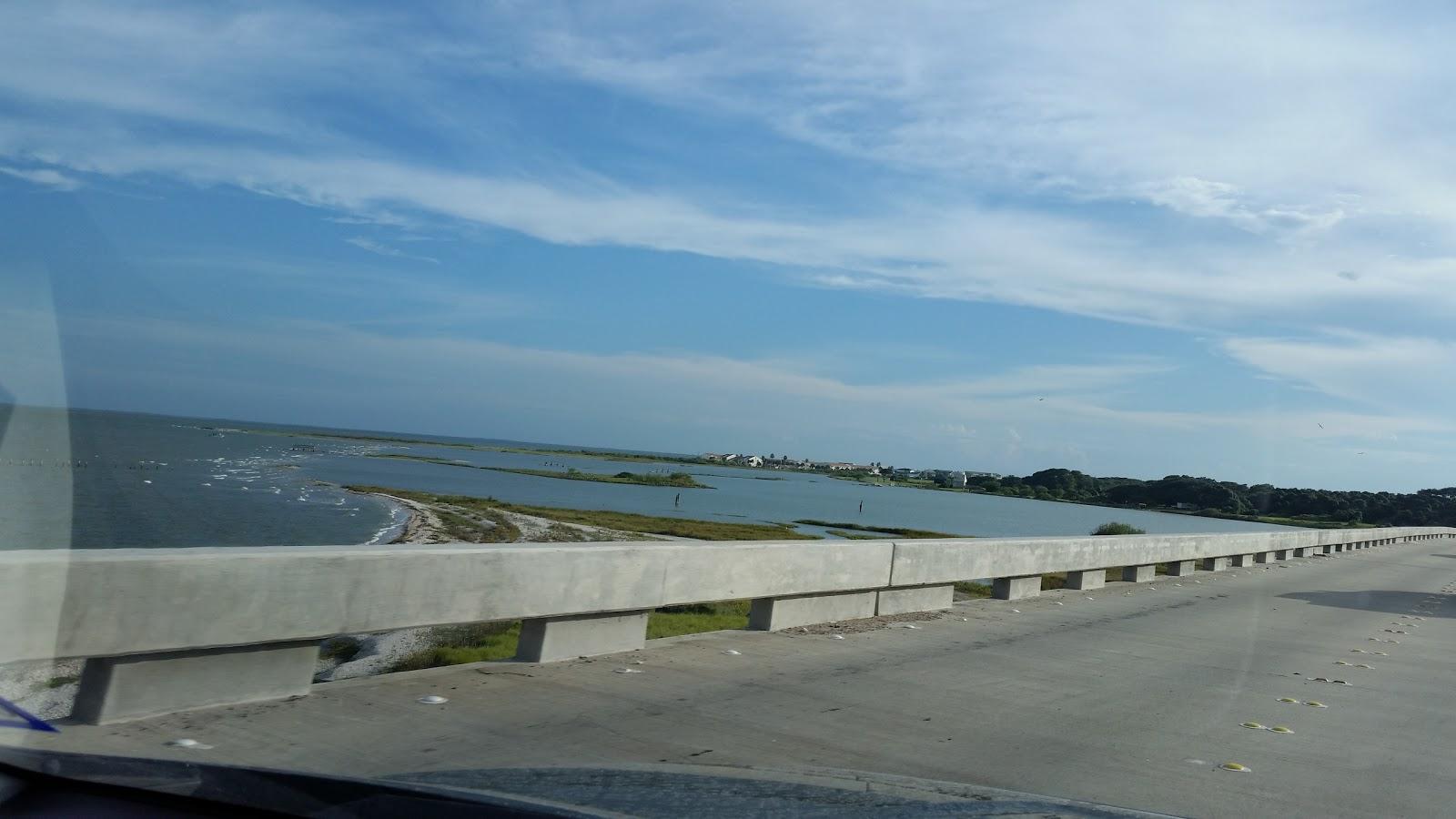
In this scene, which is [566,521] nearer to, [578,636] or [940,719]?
[578,636]

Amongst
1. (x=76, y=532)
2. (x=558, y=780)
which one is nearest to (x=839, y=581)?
(x=558, y=780)

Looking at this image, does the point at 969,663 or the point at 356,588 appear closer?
the point at 356,588

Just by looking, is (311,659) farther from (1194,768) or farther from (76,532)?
(76,532)

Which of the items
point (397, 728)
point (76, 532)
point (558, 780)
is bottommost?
point (76, 532)

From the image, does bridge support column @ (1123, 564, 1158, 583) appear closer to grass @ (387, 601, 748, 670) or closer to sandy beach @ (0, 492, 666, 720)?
grass @ (387, 601, 748, 670)

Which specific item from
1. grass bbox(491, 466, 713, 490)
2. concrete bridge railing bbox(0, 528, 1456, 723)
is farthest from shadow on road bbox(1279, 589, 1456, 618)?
grass bbox(491, 466, 713, 490)

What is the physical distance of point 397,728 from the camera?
5.71 metres

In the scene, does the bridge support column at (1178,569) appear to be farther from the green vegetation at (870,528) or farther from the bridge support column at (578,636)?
the green vegetation at (870,528)

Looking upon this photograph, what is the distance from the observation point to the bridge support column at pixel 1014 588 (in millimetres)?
14859

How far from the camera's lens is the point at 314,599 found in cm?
598

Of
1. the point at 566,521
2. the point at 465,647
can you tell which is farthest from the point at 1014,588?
the point at 566,521

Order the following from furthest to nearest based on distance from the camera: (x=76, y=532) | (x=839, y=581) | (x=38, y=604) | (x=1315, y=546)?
(x=1315, y=546)
(x=76, y=532)
(x=839, y=581)
(x=38, y=604)

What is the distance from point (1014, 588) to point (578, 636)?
865cm

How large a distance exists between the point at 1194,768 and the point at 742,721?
8.10ft
